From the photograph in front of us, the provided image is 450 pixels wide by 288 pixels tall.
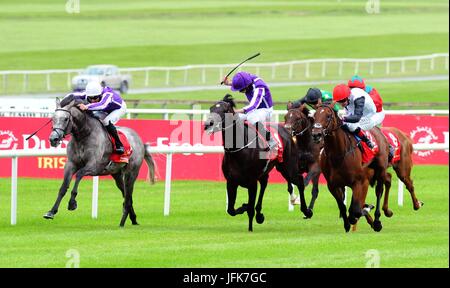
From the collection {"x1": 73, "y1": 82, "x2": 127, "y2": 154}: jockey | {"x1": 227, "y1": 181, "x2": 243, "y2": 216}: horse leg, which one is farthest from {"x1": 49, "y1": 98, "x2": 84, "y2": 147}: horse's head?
{"x1": 227, "y1": 181, "x2": 243, "y2": 216}: horse leg

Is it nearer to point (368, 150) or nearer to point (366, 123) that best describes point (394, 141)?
point (366, 123)

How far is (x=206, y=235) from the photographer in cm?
1314

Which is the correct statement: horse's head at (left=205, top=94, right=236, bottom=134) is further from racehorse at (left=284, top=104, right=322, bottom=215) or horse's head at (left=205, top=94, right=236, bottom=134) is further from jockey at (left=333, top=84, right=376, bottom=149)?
jockey at (left=333, top=84, right=376, bottom=149)

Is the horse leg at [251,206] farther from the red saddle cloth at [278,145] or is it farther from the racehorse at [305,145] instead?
the racehorse at [305,145]

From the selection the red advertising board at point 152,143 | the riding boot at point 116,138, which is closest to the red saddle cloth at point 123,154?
the riding boot at point 116,138

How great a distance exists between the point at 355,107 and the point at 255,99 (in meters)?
1.11

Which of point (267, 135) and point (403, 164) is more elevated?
point (267, 135)

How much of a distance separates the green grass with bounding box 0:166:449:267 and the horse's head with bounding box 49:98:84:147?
0.92 m

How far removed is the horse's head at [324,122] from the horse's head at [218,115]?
91 cm

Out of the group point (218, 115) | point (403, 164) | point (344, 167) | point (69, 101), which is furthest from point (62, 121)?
point (403, 164)

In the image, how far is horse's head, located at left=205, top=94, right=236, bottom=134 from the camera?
43.8 ft

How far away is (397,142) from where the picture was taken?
15.1 metres

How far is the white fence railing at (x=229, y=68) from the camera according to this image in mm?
41469
